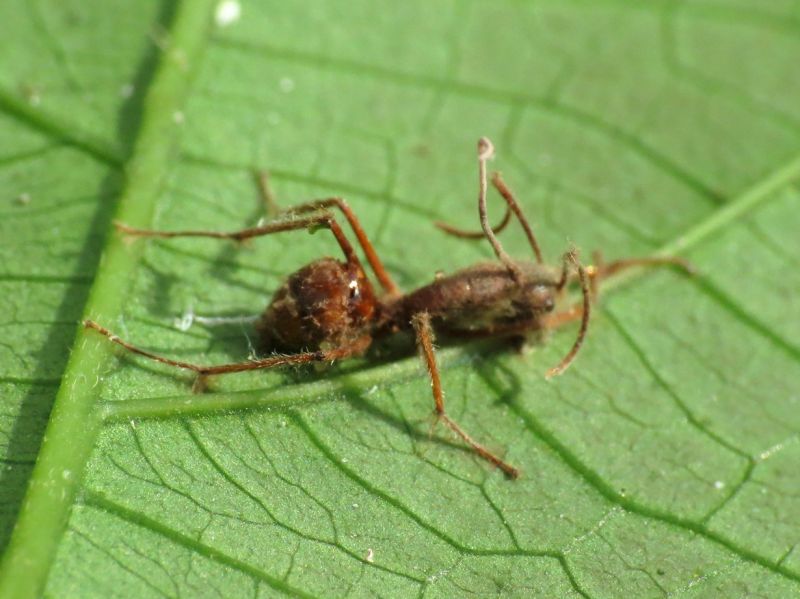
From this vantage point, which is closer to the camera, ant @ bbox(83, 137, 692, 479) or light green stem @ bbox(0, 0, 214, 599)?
light green stem @ bbox(0, 0, 214, 599)

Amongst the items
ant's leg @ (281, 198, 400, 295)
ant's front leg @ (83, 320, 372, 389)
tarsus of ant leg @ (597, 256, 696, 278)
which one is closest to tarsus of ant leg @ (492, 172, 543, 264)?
tarsus of ant leg @ (597, 256, 696, 278)

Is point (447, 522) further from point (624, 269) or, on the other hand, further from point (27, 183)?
point (27, 183)

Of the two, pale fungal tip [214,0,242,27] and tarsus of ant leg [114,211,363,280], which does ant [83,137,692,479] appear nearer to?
tarsus of ant leg [114,211,363,280]

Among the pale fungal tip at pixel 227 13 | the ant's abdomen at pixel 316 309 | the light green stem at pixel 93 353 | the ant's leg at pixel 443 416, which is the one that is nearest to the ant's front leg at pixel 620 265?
the ant's leg at pixel 443 416

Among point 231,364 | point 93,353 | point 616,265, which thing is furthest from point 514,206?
point 93,353

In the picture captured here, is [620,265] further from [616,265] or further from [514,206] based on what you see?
[514,206]

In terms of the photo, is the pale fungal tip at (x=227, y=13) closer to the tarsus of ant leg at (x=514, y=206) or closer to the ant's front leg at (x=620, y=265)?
the tarsus of ant leg at (x=514, y=206)
